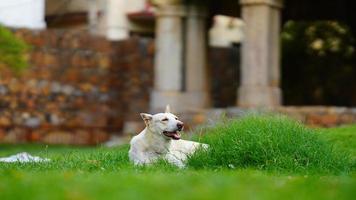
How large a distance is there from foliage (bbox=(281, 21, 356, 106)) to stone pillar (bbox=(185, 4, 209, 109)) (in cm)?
688

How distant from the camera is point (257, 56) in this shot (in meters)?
16.3

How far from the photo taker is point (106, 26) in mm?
29281

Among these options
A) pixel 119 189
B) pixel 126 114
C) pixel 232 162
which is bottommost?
pixel 126 114

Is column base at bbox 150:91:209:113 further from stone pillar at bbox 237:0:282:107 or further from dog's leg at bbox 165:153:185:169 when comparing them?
dog's leg at bbox 165:153:185:169

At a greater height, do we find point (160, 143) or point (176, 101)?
point (160, 143)

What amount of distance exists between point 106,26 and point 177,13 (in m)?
11.6

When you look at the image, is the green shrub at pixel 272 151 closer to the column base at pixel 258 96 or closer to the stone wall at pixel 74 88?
the column base at pixel 258 96


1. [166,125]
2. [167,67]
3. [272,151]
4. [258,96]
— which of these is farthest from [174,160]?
[167,67]

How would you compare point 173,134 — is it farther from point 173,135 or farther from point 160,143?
point 160,143

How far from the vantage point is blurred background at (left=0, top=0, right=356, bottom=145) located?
16391 mm

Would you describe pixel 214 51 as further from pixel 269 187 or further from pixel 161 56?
pixel 269 187

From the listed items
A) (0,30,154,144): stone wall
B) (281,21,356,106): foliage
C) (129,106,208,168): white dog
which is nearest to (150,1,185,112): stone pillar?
(0,30,154,144): stone wall

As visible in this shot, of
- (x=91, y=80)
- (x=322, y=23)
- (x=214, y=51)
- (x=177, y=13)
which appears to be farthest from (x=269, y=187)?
(x=322, y=23)

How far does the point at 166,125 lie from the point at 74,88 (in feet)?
42.2
